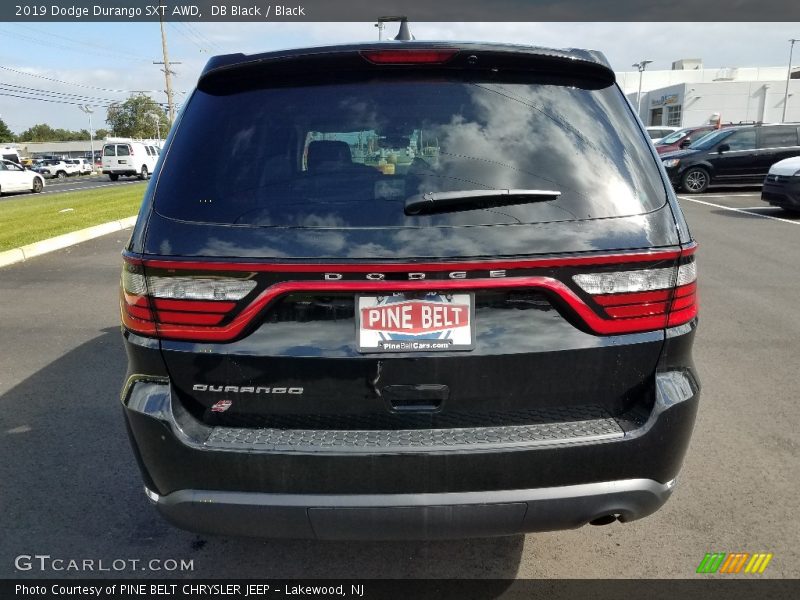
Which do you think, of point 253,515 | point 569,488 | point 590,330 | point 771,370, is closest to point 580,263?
point 590,330

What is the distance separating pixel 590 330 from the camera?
205cm

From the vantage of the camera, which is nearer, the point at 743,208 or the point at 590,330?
the point at 590,330

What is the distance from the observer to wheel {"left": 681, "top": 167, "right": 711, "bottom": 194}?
18703 mm

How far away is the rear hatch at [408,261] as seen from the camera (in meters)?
1.99

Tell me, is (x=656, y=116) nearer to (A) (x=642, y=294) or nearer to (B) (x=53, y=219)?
(B) (x=53, y=219)

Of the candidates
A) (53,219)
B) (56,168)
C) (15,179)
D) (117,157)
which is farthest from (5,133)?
(53,219)

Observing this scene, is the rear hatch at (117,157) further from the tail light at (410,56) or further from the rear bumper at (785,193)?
the tail light at (410,56)

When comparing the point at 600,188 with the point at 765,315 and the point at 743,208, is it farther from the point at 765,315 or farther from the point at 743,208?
the point at 743,208

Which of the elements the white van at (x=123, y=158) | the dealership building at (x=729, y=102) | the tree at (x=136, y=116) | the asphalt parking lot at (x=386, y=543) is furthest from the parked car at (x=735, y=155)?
the tree at (x=136, y=116)

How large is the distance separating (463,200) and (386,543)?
1598 mm

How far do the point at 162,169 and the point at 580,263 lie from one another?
1367 mm

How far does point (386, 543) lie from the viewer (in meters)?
2.87

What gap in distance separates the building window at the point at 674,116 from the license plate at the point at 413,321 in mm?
70787

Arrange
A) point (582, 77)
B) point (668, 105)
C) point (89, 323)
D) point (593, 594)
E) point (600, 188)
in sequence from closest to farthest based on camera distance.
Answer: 1. point (600, 188)
2. point (582, 77)
3. point (593, 594)
4. point (89, 323)
5. point (668, 105)
